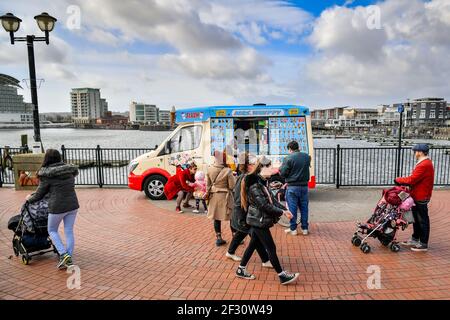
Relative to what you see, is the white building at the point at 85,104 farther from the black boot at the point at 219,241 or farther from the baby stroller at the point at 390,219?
the baby stroller at the point at 390,219

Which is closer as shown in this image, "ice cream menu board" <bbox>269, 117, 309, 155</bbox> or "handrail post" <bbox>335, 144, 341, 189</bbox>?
"ice cream menu board" <bbox>269, 117, 309, 155</bbox>

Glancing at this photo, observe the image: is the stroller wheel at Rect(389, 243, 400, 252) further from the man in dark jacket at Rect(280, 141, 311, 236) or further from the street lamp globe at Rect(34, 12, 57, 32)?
the street lamp globe at Rect(34, 12, 57, 32)

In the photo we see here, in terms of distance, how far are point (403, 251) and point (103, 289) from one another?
15.6ft

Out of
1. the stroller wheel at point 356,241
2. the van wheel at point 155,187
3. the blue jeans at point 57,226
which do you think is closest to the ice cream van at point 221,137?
the van wheel at point 155,187

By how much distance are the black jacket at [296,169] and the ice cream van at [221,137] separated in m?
3.04

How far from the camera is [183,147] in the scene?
9438 mm

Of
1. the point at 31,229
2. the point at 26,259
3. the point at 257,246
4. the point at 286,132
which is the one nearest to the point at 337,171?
the point at 286,132

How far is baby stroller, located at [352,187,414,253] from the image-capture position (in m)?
5.24

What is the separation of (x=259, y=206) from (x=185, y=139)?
5.69 metres

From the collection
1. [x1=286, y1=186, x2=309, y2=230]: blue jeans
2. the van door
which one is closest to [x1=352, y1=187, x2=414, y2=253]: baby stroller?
[x1=286, y1=186, x2=309, y2=230]: blue jeans

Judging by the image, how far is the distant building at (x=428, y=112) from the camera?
501 feet

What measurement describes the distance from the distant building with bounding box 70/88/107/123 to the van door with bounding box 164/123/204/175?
166 metres

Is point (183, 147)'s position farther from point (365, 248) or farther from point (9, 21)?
point (9, 21)
